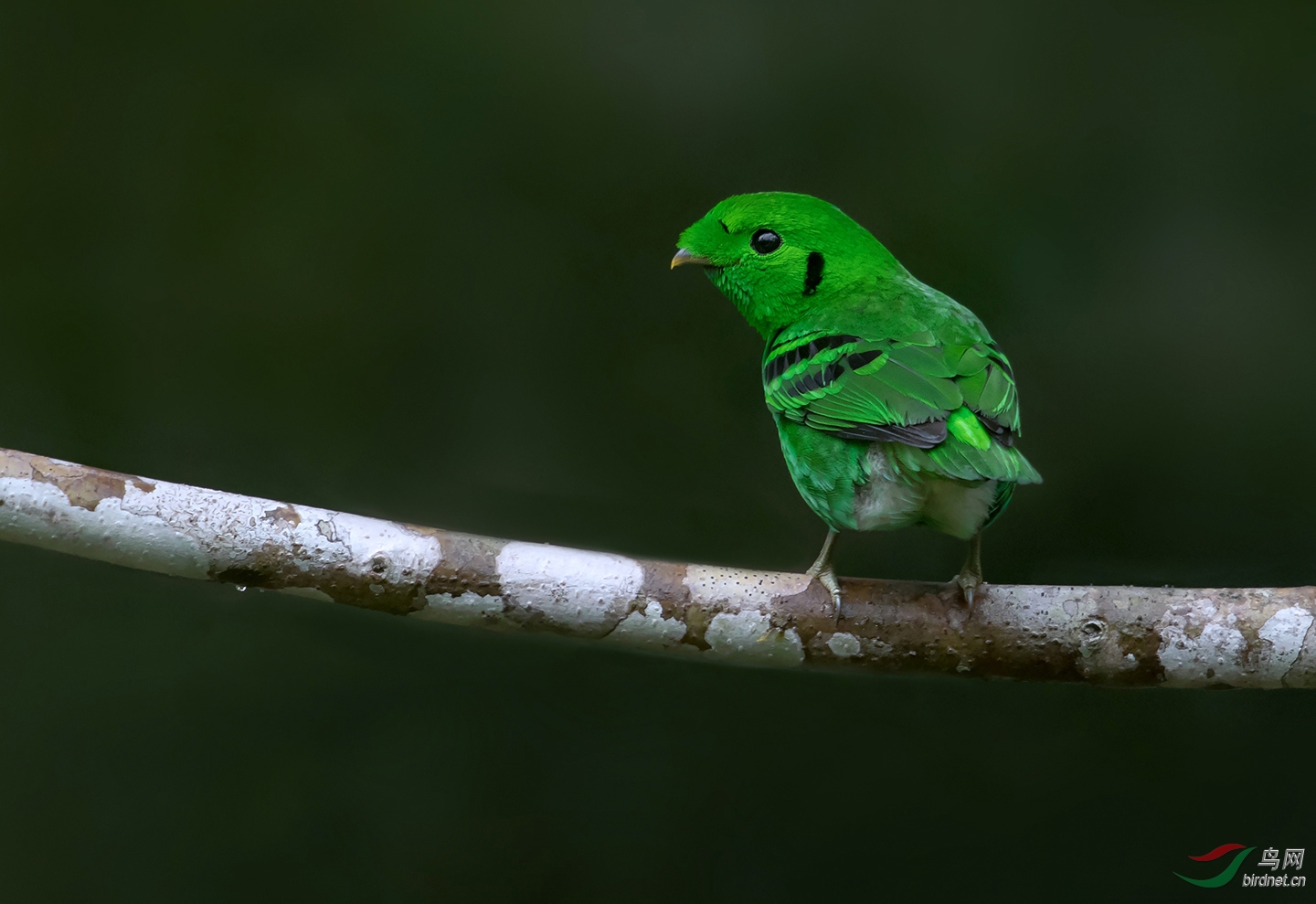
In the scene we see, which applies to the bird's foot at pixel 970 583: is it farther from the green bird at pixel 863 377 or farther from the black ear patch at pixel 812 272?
the black ear patch at pixel 812 272

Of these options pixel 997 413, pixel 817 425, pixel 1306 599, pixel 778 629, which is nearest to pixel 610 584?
pixel 778 629

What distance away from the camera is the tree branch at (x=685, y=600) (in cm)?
202

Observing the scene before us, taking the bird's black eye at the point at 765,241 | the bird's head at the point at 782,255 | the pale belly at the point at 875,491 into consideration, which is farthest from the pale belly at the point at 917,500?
the bird's black eye at the point at 765,241

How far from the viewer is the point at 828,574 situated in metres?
2.20

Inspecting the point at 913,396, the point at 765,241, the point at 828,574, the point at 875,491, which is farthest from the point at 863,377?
the point at 765,241

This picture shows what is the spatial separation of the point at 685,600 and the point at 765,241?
938 mm

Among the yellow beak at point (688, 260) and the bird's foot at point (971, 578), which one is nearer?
the bird's foot at point (971, 578)

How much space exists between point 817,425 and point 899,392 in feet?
0.63

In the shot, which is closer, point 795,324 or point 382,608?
point 382,608

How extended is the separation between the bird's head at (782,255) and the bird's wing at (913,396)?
180mm

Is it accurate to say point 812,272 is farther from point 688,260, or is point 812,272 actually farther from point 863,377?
point 863,377

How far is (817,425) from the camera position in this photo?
2199mm

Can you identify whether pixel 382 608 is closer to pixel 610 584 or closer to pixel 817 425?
pixel 610 584

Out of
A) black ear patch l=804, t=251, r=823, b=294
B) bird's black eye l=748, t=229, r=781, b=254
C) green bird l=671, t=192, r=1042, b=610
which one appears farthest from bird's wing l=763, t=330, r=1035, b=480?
bird's black eye l=748, t=229, r=781, b=254
